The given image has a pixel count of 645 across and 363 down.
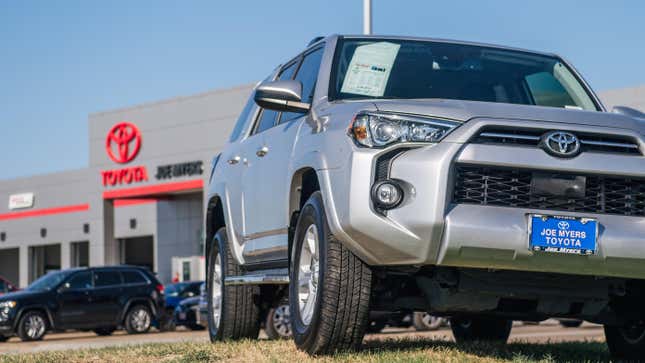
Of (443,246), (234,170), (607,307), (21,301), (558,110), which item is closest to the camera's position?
(443,246)

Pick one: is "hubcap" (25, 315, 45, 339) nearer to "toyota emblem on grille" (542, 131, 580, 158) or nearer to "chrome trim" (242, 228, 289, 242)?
"chrome trim" (242, 228, 289, 242)

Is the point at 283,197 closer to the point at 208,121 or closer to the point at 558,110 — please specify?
the point at 558,110

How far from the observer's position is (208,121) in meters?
42.6

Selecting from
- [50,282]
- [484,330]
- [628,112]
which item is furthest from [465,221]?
[50,282]

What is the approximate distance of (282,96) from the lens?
675cm

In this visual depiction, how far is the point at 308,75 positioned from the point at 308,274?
1.66m

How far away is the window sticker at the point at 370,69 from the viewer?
22.3 ft

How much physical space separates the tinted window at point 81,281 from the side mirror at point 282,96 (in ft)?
52.5

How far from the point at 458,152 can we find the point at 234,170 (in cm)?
338

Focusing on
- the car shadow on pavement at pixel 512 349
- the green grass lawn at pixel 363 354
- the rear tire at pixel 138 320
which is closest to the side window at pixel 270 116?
the green grass lawn at pixel 363 354

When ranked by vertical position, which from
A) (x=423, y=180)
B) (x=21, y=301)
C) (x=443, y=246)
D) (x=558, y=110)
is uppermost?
(x=558, y=110)

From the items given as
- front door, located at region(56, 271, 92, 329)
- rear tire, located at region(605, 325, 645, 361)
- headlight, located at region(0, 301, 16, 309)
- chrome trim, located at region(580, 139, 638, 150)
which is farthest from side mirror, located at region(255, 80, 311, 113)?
front door, located at region(56, 271, 92, 329)

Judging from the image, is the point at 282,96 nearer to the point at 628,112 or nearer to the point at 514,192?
the point at 514,192

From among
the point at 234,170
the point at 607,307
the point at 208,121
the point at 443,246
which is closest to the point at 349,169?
the point at 443,246
